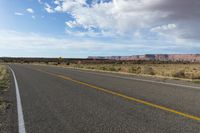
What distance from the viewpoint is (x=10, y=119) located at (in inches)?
247

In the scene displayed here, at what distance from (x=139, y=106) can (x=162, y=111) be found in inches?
33.6

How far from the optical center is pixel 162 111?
22.4 feet

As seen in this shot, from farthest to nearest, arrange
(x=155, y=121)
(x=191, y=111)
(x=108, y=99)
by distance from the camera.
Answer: (x=108, y=99), (x=191, y=111), (x=155, y=121)

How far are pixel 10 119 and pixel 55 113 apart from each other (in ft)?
3.90

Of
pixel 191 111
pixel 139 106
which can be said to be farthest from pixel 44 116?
pixel 191 111

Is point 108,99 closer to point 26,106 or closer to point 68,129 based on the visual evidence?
point 26,106

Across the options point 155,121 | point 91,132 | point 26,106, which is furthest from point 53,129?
point 26,106

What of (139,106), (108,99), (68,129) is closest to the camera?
(68,129)

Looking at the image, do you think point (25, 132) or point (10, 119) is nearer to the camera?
point (25, 132)

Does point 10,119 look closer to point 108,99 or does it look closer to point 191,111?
point 108,99

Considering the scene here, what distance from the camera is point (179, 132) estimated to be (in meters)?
4.93

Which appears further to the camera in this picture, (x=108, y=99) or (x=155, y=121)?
(x=108, y=99)

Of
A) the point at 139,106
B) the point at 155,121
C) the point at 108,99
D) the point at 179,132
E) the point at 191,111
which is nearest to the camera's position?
the point at 179,132

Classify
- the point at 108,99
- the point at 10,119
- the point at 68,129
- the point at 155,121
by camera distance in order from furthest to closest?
the point at 108,99, the point at 10,119, the point at 155,121, the point at 68,129
